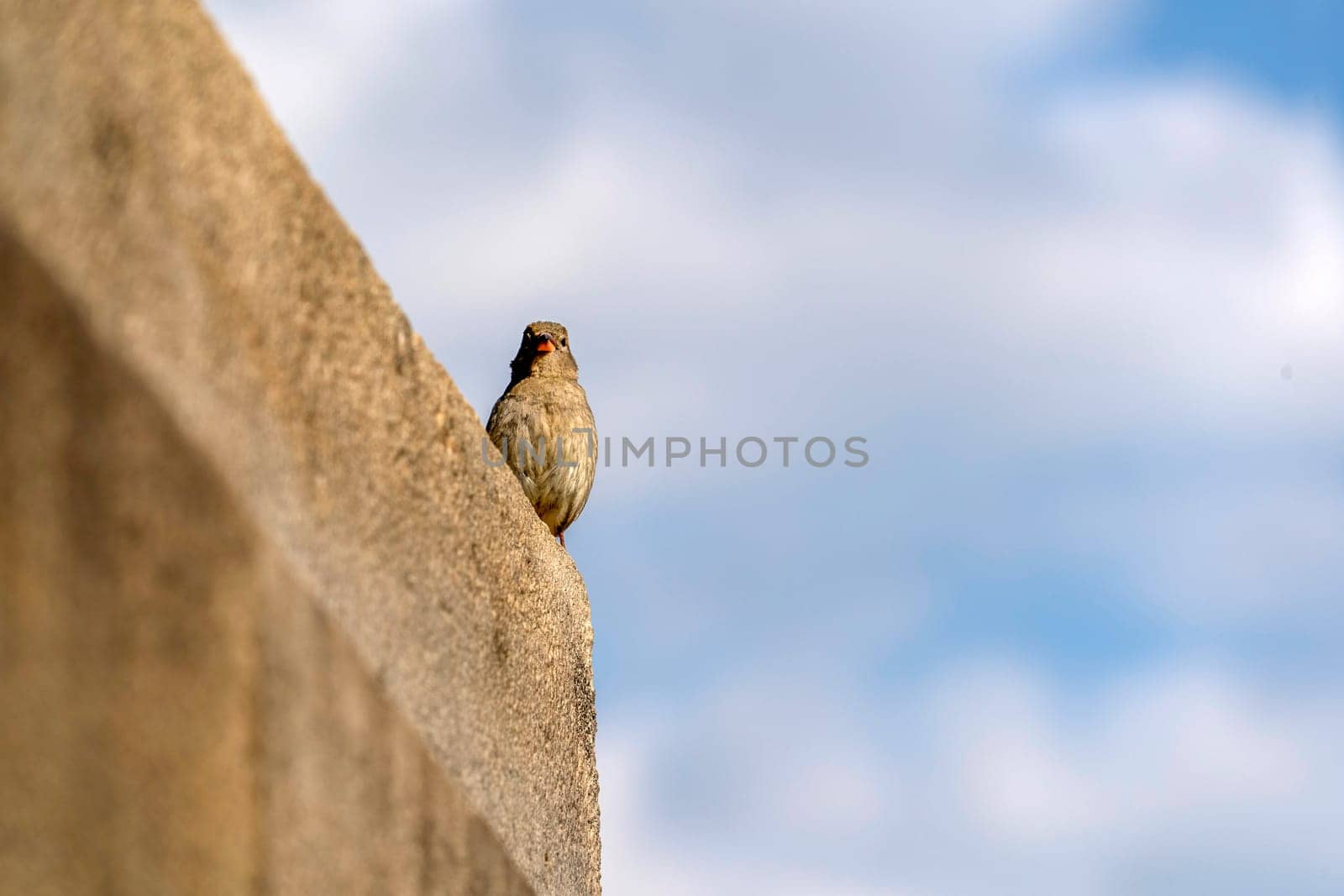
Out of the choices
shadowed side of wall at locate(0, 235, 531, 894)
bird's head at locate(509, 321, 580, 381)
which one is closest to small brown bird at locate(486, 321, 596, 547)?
bird's head at locate(509, 321, 580, 381)

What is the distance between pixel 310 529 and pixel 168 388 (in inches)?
20.2

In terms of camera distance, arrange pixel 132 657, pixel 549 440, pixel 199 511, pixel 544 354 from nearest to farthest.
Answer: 1. pixel 132 657
2. pixel 199 511
3. pixel 549 440
4. pixel 544 354

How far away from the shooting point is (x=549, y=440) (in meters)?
7.28

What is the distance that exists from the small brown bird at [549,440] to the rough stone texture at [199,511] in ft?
12.6

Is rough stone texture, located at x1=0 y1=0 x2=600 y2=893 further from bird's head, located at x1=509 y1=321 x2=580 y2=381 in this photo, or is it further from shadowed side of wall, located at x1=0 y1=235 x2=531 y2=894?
bird's head, located at x1=509 y1=321 x2=580 y2=381

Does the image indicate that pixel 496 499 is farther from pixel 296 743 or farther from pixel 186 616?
pixel 186 616

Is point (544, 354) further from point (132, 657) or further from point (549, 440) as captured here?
point (132, 657)

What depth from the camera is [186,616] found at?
2.11m

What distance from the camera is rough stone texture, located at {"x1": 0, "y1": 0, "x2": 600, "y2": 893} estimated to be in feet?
6.26

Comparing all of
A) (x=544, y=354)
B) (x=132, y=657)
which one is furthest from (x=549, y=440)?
(x=132, y=657)

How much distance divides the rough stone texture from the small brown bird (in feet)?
12.6

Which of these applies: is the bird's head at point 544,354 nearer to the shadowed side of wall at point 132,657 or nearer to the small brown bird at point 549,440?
the small brown bird at point 549,440

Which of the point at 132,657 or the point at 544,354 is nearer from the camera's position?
the point at 132,657

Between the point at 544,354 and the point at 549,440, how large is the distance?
766mm
